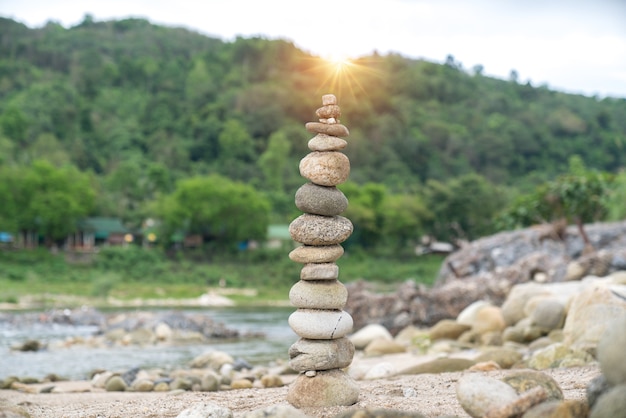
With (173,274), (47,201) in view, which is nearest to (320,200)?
(173,274)

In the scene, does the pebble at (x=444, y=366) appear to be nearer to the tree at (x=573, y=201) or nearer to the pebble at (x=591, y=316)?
the pebble at (x=591, y=316)

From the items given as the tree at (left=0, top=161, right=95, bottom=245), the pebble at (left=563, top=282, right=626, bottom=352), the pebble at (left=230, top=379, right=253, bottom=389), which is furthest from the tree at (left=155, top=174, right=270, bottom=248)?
the pebble at (left=563, top=282, right=626, bottom=352)

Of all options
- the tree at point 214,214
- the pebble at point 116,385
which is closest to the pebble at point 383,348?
the pebble at point 116,385

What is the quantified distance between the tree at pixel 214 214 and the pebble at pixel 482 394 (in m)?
62.2

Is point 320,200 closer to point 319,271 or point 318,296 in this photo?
point 319,271

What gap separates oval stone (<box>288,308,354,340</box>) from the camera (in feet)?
29.3

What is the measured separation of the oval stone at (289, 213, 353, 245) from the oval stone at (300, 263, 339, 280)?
252 millimetres

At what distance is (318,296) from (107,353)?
17.3 meters

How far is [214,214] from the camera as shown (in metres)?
69.8

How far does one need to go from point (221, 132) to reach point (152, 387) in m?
98.6

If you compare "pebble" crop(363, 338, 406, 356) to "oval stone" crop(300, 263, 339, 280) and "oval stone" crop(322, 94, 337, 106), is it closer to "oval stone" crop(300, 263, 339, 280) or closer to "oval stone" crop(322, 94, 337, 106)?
"oval stone" crop(300, 263, 339, 280)

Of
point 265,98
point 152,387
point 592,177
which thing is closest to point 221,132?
point 265,98

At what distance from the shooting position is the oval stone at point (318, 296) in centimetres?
905

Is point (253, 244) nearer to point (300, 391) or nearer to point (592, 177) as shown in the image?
point (592, 177)
